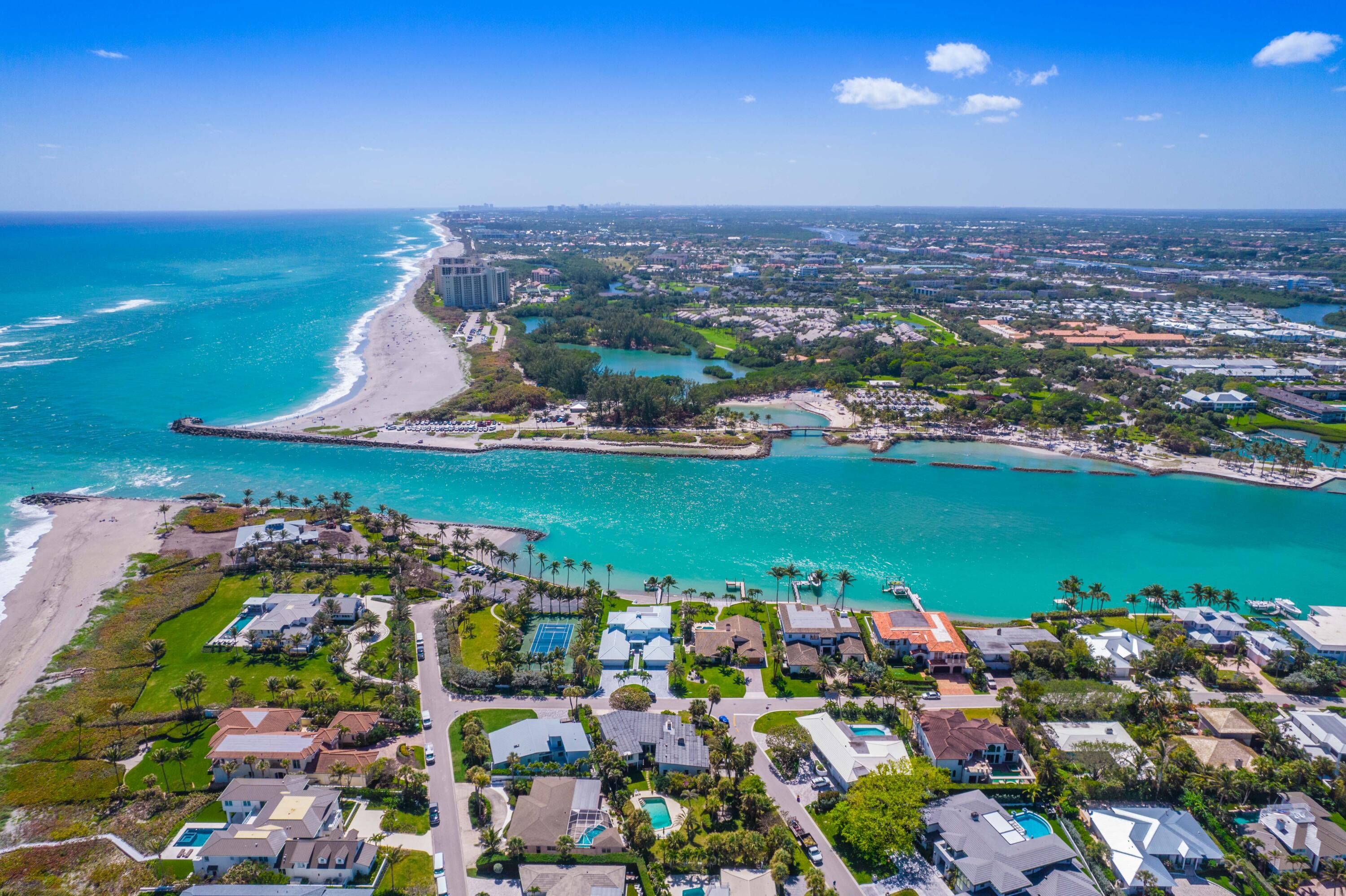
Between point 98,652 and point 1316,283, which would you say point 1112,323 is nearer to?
point 1316,283

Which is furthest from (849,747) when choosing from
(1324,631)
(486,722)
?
(1324,631)

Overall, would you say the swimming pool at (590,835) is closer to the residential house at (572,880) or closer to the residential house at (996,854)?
the residential house at (572,880)

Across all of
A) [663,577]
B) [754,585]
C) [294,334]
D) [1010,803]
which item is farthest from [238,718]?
[294,334]

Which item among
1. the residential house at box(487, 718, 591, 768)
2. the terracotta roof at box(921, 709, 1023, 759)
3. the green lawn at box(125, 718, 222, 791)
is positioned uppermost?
the terracotta roof at box(921, 709, 1023, 759)

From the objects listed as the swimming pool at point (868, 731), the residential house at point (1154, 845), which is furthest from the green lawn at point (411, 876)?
the residential house at point (1154, 845)

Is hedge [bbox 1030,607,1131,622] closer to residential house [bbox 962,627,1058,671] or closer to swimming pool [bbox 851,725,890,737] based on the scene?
residential house [bbox 962,627,1058,671]

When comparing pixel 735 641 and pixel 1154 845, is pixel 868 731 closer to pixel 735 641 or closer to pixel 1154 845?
pixel 735 641

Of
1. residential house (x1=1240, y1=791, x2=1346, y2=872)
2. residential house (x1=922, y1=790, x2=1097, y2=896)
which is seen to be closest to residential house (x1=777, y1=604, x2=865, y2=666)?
residential house (x1=922, y1=790, x2=1097, y2=896)
